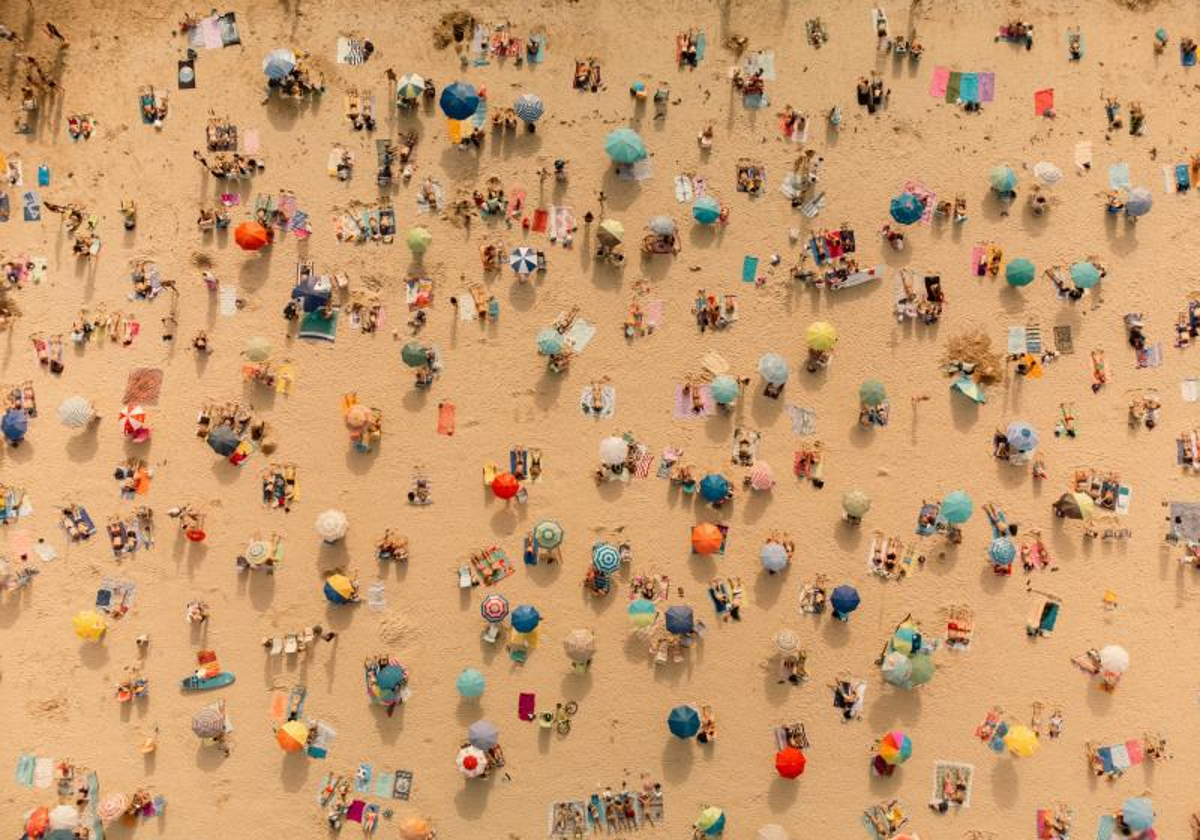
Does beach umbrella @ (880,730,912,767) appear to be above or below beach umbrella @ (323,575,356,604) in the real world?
below

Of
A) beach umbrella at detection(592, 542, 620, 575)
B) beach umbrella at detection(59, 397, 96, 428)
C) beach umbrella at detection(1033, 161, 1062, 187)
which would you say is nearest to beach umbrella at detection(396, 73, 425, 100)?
beach umbrella at detection(59, 397, 96, 428)

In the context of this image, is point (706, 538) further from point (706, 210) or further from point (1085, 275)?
point (1085, 275)

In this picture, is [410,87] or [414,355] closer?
[414,355]

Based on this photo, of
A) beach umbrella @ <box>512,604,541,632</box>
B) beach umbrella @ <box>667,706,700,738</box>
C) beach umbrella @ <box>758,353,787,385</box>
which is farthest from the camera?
beach umbrella @ <box>758,353,787,385</box>

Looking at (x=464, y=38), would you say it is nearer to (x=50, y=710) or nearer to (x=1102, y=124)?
(x=1102, y=124)

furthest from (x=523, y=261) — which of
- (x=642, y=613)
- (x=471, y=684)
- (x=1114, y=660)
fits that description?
(x=1114, y=660)

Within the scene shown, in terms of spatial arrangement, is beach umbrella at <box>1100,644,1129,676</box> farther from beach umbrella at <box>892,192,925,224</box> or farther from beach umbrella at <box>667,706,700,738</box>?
beach umbrella at <box>892,192,925,224</box>

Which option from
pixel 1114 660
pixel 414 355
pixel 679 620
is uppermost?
pixel 414 355

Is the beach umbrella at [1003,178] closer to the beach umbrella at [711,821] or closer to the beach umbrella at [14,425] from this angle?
the beach umbrella at [711,821]
